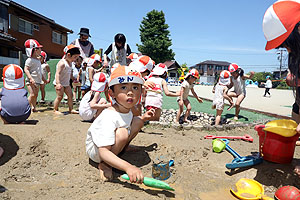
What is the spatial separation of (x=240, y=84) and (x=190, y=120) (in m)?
1.75

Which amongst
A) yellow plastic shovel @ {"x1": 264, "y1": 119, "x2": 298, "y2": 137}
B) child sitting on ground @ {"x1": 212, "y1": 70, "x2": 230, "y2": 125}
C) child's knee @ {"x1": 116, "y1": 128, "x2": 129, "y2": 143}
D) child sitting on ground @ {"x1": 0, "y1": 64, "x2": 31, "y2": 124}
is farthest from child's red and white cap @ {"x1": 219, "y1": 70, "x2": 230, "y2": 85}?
child sitting on ground @ {"x1": 0, "y1": 64, "x2": 31, "y2": 124}

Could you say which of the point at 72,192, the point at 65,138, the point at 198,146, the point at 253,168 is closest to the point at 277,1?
the point at 253,168

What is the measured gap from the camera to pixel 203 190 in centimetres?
219

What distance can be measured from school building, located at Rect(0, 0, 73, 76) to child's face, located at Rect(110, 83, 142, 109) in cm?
1348

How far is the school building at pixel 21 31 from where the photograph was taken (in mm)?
15292

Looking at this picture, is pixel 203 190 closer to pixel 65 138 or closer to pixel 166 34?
pixel 65 138

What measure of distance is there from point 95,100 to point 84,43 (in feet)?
9.00

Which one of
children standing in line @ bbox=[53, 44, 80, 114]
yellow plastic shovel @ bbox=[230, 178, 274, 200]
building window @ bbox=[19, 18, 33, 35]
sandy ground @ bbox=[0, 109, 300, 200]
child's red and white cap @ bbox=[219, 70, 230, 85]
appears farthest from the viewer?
building window @ bbox=[19, 18, 33, 35]

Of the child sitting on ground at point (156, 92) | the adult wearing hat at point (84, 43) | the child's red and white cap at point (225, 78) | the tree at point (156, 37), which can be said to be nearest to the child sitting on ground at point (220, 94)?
the child's red and white cap at point (225, 78)

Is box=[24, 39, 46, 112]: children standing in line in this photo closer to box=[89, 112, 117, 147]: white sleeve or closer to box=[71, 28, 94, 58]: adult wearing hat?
box=[71, 28, 94, 58]: adult wearing hat

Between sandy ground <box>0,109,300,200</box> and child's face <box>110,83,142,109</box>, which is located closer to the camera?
sandy ground <box>0,109,300,200</box>

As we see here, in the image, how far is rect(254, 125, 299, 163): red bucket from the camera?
7.94 feet

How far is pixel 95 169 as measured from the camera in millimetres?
2439

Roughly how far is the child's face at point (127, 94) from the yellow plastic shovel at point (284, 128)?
1.57m
